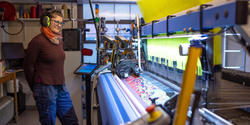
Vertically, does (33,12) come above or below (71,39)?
above

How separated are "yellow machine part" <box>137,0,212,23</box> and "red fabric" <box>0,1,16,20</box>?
11.3ft

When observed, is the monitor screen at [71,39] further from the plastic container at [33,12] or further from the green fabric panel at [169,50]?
the plastic container at [33,12]

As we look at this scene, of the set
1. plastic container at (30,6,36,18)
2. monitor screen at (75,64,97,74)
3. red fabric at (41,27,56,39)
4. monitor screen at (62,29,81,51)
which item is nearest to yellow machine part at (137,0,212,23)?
monitor screen at (75,64,97,74)

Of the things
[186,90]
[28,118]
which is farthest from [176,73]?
[28,118]

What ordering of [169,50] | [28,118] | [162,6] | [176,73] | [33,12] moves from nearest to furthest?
[162,6]
[176,73]
[169,50]
[28,118]
[33,12]

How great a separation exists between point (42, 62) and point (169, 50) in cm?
147

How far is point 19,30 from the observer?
549 cm

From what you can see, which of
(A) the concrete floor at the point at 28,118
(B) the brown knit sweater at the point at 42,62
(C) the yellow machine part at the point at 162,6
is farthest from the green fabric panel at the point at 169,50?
(A) the concrete floor at the point at 28,118

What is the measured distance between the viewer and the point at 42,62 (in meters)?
2.51

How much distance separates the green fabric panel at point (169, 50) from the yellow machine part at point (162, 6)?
1.00ft

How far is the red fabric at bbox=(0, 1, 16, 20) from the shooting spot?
5016 millimetres

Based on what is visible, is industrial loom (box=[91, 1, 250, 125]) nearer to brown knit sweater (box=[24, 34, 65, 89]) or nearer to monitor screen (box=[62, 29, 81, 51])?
brown knit sweater (box=[24, 34, 65, 89])

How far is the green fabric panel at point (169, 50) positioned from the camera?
230cm

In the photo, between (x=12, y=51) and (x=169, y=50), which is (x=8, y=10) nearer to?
(x=12, y=51)
